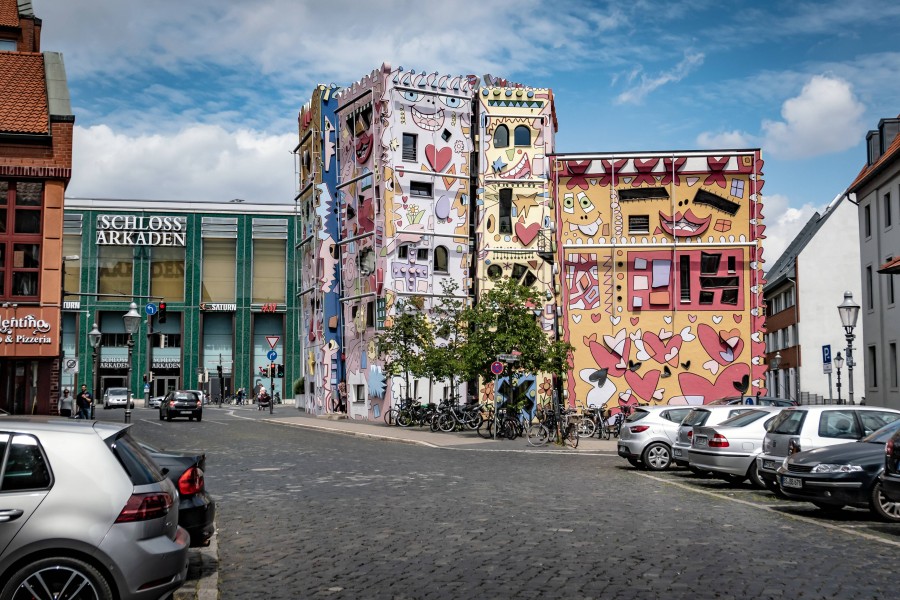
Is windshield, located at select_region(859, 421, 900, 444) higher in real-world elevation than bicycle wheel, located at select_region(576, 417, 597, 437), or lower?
higher

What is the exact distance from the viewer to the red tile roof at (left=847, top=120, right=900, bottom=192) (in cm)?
3883

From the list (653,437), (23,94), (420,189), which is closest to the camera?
(653,437)

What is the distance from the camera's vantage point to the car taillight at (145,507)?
682 cm

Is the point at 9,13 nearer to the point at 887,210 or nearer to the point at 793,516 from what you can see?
the point at 887,210

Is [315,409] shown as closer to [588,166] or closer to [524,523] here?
[588,166]

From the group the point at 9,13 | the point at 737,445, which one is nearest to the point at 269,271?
the point at 9,13

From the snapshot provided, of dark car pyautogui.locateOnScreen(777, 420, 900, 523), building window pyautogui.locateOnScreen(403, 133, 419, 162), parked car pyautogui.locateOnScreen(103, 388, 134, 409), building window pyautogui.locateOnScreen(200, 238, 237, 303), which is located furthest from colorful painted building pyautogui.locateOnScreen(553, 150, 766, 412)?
building window pyautogui.locateOnScreen(200, 238, 237, 303)

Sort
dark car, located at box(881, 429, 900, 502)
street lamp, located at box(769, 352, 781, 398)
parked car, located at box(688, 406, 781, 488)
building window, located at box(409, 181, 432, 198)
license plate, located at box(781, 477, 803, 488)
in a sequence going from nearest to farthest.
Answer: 1. dark car, located at box(881, 429, 900, 502)
2. license plate, located at box(781, 477, 803, 488)
3. parked car, located at box(688, 406, 781, 488)
4. building window, located at box(409, 181, 432, 198)
5. street lamp, located at box(769, 352, 781, 398)

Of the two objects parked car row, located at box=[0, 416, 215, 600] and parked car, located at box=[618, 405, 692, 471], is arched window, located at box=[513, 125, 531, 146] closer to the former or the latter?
parked car, located at box=[618, 405, 692, 471]

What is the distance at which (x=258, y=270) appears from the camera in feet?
300

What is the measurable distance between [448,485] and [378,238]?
33793mm

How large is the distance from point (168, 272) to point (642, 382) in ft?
183

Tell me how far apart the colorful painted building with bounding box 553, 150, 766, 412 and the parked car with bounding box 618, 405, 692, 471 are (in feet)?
68.4

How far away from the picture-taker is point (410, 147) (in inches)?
2046
